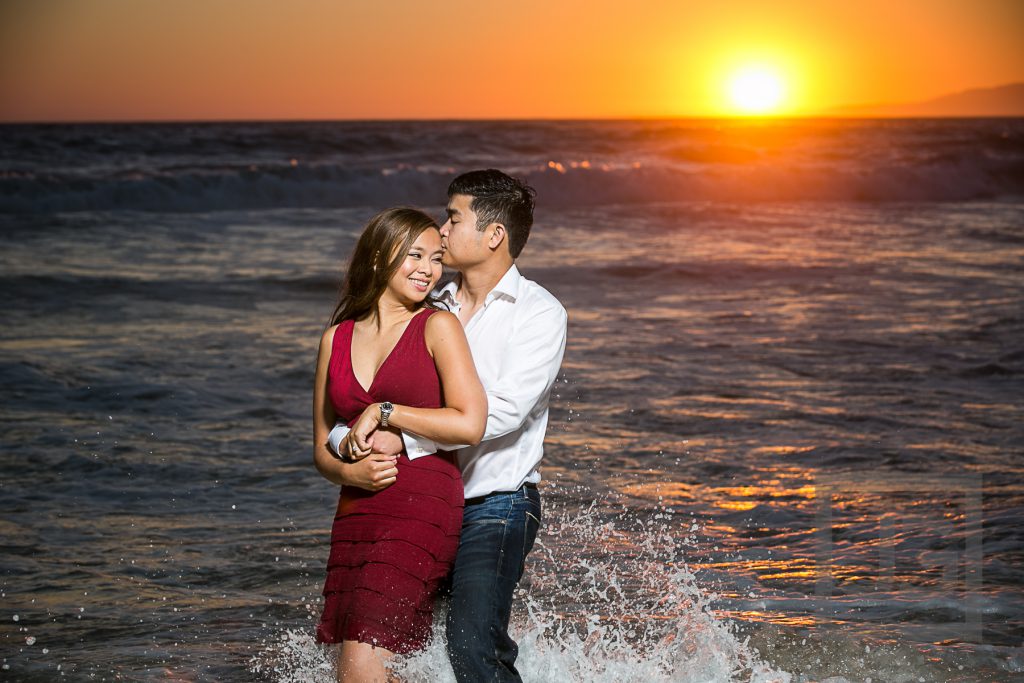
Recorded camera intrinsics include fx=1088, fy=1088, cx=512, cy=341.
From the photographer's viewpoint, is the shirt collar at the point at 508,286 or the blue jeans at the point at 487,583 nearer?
the blue jeans at the point at 487,583

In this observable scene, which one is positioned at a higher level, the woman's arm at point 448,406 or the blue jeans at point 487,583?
the woman's arm at point 448,406

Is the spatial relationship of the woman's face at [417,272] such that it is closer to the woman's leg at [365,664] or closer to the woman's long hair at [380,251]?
the woman's long hair at [380,251]

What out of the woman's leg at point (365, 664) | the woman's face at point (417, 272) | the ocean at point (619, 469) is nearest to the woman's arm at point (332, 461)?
the woman's face at point (417, 272)

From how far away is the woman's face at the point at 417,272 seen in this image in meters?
3.19

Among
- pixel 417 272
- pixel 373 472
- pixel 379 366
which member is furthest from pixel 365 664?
pixel 417 272

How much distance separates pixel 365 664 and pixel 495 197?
1.44m

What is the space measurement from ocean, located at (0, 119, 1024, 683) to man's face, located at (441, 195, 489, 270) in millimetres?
1198

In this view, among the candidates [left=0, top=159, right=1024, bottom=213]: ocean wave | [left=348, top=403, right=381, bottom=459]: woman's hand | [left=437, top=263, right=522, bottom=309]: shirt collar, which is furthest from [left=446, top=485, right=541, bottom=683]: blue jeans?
[left=0, top=159, right=1024, bottom=213]: ocean wave

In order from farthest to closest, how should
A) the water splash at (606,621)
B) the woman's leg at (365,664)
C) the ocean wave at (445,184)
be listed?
1. the ocean wave at (445,184)
2. the water splash at (606,621)
3. the woman's leg at (365,664)

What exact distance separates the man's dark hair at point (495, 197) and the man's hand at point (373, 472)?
812 mm

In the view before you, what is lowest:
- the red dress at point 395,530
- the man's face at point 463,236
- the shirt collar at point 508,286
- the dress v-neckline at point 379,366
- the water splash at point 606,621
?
the water splash at point 606,621

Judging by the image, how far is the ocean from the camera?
442 cm

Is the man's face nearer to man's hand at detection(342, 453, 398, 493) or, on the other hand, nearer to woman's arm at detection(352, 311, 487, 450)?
woman's arm at detection(352, 311, 487, 450)

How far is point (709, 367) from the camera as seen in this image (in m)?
9.57
